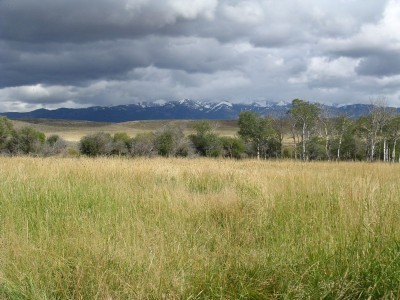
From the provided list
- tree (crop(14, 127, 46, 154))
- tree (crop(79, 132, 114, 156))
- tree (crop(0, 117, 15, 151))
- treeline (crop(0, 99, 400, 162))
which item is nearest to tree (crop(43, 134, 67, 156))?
tree (crop(14, 127, 46, 154))

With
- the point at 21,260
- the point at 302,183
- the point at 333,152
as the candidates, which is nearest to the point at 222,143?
the point at 333,152

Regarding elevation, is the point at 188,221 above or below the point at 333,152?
above

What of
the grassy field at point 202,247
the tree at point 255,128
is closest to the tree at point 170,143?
the tree at point 255,128

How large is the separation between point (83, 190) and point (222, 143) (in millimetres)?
55429

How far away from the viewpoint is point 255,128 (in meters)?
68.6

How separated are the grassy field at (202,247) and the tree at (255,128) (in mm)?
63565

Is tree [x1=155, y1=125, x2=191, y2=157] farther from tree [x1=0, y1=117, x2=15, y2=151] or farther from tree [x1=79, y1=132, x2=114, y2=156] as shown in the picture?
tree [x1=0, y1=117, x2=15, y2=151]

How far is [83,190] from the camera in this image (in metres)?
6.51

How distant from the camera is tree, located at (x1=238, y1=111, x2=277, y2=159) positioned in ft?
225

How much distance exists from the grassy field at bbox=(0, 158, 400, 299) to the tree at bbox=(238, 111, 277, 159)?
209 feet

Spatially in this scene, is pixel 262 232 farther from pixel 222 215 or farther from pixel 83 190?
pixel 83 190

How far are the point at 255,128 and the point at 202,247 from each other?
65.9 metres

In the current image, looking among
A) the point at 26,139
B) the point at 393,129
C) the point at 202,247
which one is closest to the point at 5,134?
the point at 26,139

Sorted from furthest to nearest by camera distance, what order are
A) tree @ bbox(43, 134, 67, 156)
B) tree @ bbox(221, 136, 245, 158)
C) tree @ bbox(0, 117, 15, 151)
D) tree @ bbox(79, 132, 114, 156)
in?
tree @ bbox(221, 136, 245, 158) < tree @ bbox(0, 117, 15, 151) < tree @ bbox(79, 132, 114, 156) < tree @ bbox(43, 134, 67, 156)
